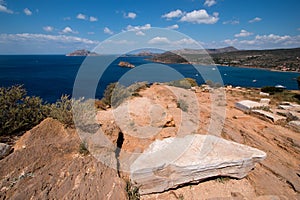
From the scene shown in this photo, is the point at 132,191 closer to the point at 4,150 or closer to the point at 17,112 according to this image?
the point at 4,150

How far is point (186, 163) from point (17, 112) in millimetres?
4864

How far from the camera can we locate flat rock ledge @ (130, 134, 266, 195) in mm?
3584

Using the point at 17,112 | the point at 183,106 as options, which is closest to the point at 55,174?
the point at 17,112

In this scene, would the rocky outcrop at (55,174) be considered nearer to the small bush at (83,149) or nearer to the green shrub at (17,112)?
the small bush at (83,149)

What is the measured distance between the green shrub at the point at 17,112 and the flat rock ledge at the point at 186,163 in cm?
356

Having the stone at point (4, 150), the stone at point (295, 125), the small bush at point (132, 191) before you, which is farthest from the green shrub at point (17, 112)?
the stone at point (295, 125)

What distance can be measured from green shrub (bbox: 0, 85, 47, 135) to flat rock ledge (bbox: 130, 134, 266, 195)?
3560mm

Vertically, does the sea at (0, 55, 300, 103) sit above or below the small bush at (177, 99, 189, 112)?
below

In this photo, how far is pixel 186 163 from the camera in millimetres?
3674

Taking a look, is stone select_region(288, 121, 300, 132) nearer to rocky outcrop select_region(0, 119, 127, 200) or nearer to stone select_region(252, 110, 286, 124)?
stone select_region(252, 110, 286, 124)

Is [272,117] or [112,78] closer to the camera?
[272,117]

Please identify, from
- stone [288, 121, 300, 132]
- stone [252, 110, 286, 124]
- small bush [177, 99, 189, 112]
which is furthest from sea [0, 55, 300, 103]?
stone [288, 121, 300, 132]

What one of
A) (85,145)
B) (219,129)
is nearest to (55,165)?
(85,145)

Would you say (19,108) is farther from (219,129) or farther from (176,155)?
(219,129)
